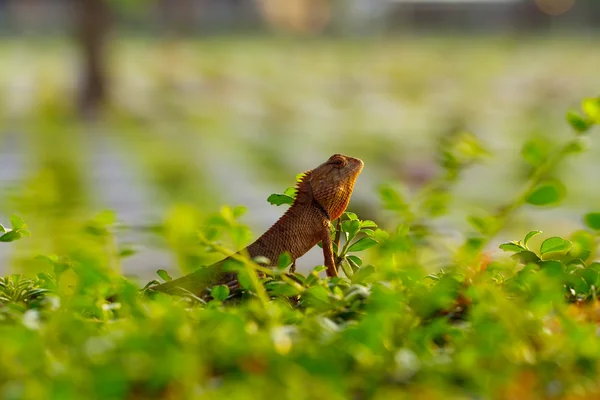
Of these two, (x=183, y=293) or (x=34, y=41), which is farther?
(x=34, y=41)

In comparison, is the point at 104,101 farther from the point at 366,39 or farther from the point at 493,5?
the point at 493,5

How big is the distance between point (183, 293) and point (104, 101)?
8259mm

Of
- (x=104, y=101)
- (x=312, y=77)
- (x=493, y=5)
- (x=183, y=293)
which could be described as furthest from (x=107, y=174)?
(x=493, y=5)

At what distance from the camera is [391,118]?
33.0 ft

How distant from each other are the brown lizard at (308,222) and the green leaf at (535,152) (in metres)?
0.49

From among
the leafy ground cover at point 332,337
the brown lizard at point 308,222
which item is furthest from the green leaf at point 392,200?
the brown lizard at point 308,222

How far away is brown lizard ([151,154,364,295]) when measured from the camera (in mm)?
1324

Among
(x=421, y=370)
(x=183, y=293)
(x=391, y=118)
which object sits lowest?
(x=391, y=118)

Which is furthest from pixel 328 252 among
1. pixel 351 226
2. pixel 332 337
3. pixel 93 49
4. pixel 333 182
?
pixel 93 49

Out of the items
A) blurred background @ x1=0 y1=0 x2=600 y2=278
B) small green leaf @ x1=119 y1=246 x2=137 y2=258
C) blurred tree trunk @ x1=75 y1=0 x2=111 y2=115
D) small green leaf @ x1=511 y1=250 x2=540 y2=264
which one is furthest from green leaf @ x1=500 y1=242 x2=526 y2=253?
blurred tree trunk @ x1=75 y1=0 x2=111 y2=115

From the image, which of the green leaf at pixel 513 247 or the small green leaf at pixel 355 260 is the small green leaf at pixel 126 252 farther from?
the green leaf at pixel 513 247

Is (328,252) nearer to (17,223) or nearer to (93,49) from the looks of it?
(17,223)

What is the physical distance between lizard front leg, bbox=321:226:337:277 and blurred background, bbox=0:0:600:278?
3.27 metres

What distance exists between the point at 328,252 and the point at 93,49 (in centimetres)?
735
